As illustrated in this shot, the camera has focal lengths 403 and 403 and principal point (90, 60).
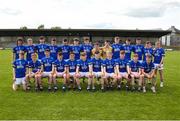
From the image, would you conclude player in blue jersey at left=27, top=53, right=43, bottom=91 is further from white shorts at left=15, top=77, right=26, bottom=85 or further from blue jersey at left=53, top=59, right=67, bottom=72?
blue jersey at left=53, top=59, right=67, bottom=72

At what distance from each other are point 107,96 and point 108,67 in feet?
4.76

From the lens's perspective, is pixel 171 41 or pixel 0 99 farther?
pixel 171 41

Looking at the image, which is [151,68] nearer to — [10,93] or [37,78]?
[37,78]

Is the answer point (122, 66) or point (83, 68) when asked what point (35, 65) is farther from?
point (122, 66)

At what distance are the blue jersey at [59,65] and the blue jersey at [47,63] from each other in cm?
15

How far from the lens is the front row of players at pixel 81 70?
1339 cm

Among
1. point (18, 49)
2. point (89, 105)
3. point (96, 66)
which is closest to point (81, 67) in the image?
point (96, 66)

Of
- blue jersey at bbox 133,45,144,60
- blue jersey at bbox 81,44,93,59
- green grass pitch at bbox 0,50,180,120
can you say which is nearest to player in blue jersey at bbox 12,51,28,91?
green grass pitch at bbox 0,50,180,120

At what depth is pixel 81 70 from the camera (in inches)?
534

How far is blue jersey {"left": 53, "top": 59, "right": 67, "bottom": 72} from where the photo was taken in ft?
44.2

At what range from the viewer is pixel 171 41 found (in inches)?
3401

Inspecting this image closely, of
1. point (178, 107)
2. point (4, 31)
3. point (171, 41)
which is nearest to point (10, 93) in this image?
point (178, 107)

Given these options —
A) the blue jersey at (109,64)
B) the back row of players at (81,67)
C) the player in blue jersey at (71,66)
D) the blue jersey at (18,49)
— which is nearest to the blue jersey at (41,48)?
the back row of players at (81,67)

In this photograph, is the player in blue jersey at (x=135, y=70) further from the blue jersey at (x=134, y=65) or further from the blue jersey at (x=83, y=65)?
the blue jersey at (x=83, y=65)
